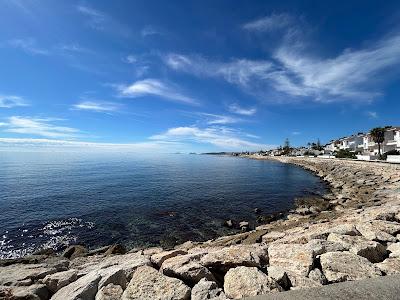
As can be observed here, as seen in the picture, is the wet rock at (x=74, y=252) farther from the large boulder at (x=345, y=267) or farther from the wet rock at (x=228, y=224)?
the large boulder at (x=345, y=267)

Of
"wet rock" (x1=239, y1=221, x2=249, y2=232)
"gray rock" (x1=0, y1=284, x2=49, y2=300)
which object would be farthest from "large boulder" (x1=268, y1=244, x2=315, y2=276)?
"wet rock" (x1=239, y1=221, x2=249, y2=232)

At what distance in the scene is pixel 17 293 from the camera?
5.39 metres

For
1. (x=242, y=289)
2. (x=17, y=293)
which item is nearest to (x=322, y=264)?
(x=242, y=289)

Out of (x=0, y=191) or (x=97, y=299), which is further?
(x=0, y=191)

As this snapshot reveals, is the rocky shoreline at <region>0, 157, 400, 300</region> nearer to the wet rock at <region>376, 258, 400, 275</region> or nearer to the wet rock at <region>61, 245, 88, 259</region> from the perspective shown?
the wet rock at <region>376, 258, 400, 275</region>

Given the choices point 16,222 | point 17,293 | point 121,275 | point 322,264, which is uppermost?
point 322,264

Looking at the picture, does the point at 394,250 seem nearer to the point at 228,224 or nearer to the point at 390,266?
the point at 390,266

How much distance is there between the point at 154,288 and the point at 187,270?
82 cm

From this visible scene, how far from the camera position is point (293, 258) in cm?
568

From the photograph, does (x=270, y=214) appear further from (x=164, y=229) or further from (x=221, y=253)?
(x=221, y=253)

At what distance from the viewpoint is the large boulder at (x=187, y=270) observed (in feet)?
17.2

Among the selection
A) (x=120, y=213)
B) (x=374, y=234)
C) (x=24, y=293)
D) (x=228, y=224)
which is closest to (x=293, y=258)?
(x=374, y=234)

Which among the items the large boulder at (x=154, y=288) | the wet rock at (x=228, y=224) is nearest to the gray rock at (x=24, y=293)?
the large boulder at (x=154, y=288)

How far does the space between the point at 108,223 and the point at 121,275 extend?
14251 mm
